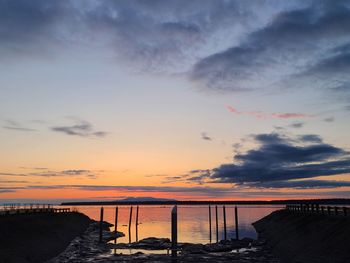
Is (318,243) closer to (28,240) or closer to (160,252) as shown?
(160,252)

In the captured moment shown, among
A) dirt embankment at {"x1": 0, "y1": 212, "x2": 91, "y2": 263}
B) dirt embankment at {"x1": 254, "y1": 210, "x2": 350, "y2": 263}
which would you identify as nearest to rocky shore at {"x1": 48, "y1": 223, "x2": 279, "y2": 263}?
dirt embankment at {"x1": 0, "y1": 212, "x2": 91, "y2": 263}

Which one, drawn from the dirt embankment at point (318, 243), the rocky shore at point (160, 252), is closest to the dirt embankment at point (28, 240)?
the rocky shore at point (160, 252)

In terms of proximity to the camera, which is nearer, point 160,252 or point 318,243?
point 318,243

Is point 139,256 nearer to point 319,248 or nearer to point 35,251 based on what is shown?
point 35,251

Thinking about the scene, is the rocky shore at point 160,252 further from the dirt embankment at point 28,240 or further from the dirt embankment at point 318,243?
the dirt embankment at point 318,243

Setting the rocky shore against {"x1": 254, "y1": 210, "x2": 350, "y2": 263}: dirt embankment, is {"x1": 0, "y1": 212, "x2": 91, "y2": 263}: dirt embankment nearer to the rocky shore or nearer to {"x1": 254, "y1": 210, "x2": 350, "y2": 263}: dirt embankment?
the rocky shore

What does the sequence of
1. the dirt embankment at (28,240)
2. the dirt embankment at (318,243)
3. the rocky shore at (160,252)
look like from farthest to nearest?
the rocky shore at (160,252), the dirt embankment at (28,240), the dirt embankment at (318,243)

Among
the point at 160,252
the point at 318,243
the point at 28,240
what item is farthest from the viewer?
the point at 160,252

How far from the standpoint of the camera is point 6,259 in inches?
1318

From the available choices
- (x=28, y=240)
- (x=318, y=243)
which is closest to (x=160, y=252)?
(x=28, y=240)

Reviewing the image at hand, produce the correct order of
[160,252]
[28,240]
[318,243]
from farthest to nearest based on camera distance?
1. [160,252]
2. [28,240]
3. [318,243]

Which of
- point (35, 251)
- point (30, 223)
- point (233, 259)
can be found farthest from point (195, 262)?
point (30, 223)

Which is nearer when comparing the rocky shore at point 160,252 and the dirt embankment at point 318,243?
the dirt embankment at point 318,243

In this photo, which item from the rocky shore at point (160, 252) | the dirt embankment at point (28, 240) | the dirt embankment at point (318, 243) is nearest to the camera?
the dirt embankment at point (318, 243)
